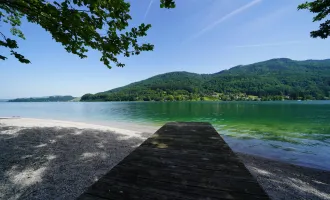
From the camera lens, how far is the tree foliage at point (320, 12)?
6804 mm

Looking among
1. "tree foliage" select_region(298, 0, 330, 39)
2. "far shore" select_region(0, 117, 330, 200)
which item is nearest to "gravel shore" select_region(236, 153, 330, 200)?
"far shore" select_region(0, 117, 330, 200)

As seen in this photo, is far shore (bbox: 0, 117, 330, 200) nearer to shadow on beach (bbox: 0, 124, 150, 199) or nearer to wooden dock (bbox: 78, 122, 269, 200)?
shadow on beach (bbox: 0, 124, 150, 199)

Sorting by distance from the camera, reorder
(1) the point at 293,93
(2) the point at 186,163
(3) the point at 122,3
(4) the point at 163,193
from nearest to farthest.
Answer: (4) the point at 163,193 → (2) the point at 186,163 → (3) the point at 122,3 → (1) the point at 293,93

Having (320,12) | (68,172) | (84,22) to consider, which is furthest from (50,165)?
(320,12)

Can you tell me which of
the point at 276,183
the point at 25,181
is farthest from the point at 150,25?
the point at 276,183

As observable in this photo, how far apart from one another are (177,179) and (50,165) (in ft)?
22.3

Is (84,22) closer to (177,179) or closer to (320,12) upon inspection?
(177,179)

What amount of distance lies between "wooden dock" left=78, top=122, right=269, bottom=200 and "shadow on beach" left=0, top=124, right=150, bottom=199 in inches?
134

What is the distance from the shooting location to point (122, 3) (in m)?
5.03

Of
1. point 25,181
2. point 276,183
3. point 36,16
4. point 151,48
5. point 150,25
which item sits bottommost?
point 276,183

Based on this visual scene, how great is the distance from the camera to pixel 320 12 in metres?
7.13

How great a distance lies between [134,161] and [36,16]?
5.79 metres

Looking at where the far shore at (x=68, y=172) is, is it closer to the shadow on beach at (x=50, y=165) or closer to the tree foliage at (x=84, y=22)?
the shadow on beach at (x=50, y=165)

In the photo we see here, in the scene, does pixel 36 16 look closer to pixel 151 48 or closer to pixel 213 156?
pixel 151 48
